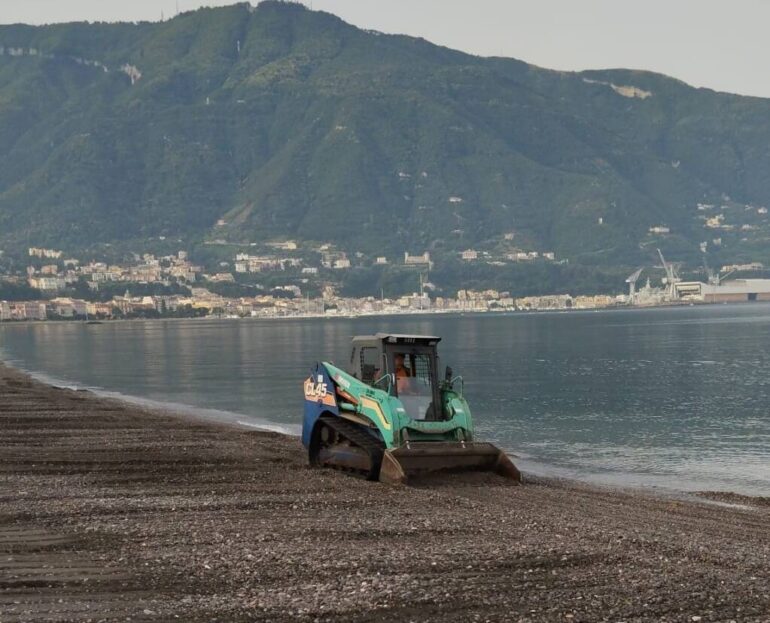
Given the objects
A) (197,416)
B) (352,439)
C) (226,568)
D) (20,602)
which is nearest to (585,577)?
(226,568)

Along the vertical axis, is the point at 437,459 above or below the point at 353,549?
above

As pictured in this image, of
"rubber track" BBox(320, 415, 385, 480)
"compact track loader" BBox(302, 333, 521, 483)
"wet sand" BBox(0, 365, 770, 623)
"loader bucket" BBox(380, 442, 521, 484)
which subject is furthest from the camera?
"rubber track" BBox(320, 415, 385, 480)

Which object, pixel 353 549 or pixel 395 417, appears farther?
pixel 395 417

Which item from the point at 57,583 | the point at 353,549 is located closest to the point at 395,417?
the point at 353,549

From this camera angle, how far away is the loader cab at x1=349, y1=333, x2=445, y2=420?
19719 mm

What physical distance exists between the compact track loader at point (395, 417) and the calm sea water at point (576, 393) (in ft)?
24.6

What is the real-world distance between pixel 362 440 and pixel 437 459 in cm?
168

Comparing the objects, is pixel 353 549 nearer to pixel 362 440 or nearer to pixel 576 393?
pixel 362 440

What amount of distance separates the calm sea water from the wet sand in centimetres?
866

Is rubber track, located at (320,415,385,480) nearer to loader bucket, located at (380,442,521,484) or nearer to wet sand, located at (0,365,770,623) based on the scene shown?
loader bucket, located at (380,442,521,484)

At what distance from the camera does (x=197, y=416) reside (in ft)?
137

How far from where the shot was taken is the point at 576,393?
53344mm

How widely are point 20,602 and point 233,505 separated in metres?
5.81

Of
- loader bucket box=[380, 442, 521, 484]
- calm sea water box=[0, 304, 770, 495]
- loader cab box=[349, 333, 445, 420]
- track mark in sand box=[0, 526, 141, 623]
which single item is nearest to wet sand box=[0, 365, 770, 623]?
track mark in sand box=[0, 526, 141, 623]
